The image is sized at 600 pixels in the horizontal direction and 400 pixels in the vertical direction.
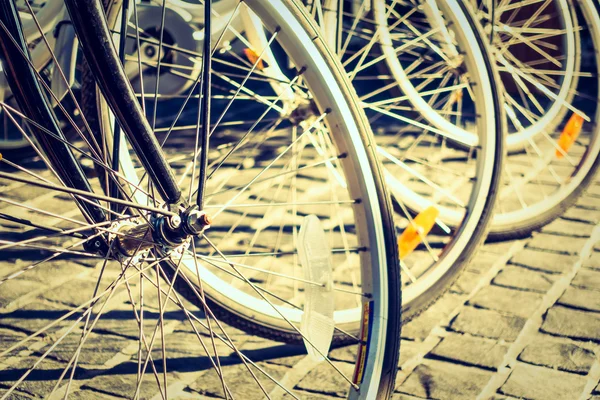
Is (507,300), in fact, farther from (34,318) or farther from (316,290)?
(34,318)

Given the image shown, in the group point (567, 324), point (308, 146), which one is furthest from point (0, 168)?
point (567, 324)

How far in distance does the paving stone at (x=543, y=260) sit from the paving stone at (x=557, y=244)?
37 millimetres

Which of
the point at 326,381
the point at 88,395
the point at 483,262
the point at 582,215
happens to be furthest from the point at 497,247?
the point at 88,395

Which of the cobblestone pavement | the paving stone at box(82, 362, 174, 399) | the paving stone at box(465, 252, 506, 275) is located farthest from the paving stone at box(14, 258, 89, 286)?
the paving stone at box(465, 252, 506, 275)

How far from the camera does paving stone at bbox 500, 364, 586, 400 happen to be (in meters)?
1.96

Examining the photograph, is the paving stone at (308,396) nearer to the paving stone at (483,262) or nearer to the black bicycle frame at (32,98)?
the black bicycle frame at (32,98)

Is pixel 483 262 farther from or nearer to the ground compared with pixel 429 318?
farther from the ground

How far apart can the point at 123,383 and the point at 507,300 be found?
4.39 ft

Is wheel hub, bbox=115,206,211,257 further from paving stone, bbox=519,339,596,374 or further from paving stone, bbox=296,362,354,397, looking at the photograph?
paving stone, bbox=519,339,596,374

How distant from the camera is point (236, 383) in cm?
203

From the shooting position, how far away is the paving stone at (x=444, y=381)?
1.98m

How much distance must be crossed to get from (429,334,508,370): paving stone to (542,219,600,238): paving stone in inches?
36.1

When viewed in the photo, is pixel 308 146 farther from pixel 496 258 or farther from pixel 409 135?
pixel 496 258

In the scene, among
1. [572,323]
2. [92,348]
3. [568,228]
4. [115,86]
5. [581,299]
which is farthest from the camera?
[568,228]
